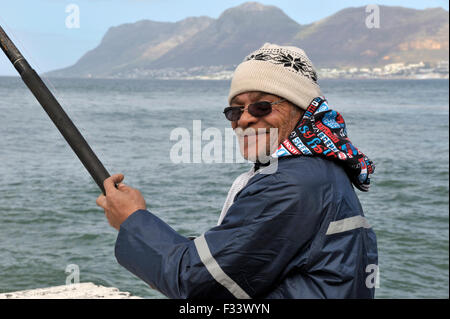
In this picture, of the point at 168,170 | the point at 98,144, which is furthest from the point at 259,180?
the point at 98,144

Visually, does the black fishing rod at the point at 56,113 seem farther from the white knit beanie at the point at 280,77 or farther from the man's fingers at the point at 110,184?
the white knit beanie at the point at 280,77

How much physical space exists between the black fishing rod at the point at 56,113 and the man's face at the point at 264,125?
0.57 metres

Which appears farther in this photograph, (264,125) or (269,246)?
(264,125)

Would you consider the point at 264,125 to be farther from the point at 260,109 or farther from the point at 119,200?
the point at 119,200

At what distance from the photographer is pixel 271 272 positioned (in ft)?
6.20

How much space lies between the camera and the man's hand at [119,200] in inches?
77.4

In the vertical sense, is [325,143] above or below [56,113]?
below

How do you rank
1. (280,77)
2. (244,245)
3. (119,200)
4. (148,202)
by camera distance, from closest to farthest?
(244,245) → (119,200) → (280,77) → (148,202)

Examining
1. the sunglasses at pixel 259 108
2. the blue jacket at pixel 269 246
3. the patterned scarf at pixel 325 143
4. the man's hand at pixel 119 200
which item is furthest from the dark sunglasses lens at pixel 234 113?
the man's hand at pixel 119 200

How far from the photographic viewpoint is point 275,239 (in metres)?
1.86

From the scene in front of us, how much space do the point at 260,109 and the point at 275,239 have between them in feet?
2.02

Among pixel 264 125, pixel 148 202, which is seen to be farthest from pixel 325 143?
pixel 148 202

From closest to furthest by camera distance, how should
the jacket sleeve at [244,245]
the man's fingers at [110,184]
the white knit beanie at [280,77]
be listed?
the jacket sleeve at [244,245] → the man's fingers at [110,184] → the white knit beanie at [280,77]
